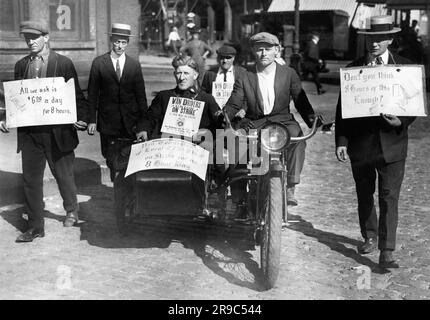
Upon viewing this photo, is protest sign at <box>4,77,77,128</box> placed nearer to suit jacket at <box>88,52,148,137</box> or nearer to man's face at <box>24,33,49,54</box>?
man's face at <box>24,33,49,54</box>

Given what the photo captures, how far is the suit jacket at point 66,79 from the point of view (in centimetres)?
623

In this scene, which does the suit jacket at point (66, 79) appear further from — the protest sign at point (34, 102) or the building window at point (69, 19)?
the building window at point (69, 19)

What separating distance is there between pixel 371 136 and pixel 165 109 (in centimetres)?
182

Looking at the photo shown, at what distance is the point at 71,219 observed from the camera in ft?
22.2

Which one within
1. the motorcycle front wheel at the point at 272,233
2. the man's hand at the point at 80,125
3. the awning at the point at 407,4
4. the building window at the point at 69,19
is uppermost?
the awning at the point at 407,4

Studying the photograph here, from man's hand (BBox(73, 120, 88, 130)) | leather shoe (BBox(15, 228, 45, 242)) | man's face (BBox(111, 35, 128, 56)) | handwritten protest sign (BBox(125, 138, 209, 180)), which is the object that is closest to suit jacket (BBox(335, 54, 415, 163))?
handwritten protest sign (BBox(125, 138, 209, 180))

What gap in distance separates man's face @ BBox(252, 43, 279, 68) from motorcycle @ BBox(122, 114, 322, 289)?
2.76ft

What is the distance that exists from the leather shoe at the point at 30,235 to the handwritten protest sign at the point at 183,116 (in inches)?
60.7

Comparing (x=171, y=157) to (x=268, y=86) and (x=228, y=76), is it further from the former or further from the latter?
(x=228, y=76)

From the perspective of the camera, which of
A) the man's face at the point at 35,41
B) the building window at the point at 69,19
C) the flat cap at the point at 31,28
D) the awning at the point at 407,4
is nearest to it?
the flat cap at the point at 31,28

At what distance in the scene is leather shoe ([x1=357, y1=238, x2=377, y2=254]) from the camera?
5828mm

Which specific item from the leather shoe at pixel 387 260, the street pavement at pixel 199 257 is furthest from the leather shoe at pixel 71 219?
the leather shoe at pixel 387 260
